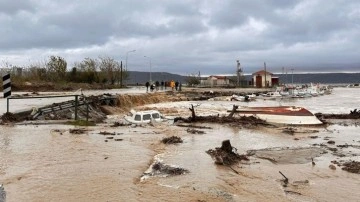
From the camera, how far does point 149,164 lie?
11539 millimetres

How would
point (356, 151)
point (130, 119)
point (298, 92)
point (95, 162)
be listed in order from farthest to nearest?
point (298, 92)
point (130, 119)
point (356, 151)
point (95, 162)

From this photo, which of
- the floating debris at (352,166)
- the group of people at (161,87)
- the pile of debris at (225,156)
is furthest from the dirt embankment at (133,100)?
the floating debris at (352,166)

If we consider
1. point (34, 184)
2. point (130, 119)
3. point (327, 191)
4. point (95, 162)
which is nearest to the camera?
point (34, 184)

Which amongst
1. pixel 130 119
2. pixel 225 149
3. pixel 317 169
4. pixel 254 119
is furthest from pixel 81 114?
pixel 317 169

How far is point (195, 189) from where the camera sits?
907 cm

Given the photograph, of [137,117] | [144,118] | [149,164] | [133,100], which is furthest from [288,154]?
[133,100]

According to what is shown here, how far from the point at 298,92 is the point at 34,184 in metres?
86.3

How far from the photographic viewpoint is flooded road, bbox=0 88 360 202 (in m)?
8.67

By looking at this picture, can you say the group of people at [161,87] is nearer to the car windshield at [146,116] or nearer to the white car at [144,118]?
the white car at [144,118]

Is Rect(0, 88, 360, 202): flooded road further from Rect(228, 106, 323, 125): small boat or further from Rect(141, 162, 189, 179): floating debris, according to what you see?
Rect(228, 106, 323, 125): small boat

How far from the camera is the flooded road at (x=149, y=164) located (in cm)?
867

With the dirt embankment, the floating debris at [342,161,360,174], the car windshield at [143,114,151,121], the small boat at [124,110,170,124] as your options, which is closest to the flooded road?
the floating debris at [342,161,360,174]

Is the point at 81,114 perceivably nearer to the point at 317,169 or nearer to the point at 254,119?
the point at 254,119

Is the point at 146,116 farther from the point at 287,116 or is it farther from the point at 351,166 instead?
the point at 351,166
